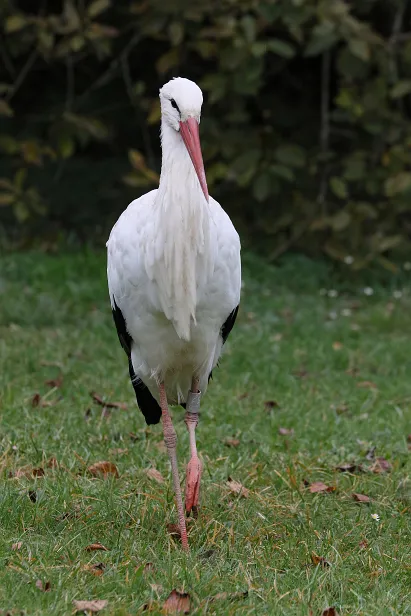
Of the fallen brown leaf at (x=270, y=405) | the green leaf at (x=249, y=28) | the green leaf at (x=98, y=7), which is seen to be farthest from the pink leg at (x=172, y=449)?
the green leaf at (x=98, y=7)

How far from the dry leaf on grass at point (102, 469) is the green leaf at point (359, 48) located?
15.3ft

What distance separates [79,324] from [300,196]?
2.58 meters

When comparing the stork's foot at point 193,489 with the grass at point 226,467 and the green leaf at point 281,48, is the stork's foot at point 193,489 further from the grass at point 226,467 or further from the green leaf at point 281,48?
the green leaf at point 281,48

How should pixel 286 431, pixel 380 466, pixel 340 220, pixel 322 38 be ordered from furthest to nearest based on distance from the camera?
pixel 340 220 → pixel 322 38 → pixel 286 431 → pixel 380 466

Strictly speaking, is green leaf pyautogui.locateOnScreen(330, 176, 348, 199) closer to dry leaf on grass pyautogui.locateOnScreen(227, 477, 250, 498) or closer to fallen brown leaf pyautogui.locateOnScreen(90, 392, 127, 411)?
fallen brown leaf pyautogui.locateOnScreen(90, 392, 127, 411)

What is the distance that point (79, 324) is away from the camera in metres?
6.91

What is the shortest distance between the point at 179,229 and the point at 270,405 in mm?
2061

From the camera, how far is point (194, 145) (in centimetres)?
346

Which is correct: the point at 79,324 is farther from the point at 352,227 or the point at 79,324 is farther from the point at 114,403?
the point at 352,227

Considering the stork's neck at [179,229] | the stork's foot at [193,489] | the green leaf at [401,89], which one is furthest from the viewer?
the green leaf at [401,89]

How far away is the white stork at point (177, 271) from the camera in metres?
3.52

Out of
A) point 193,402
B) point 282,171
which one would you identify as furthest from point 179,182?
point 282,171

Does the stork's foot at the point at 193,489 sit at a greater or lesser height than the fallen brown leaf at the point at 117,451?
greater

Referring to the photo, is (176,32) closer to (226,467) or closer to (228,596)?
(226,467)
